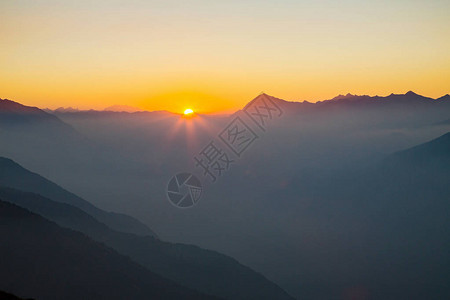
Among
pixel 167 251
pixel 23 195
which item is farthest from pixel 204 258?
pixel 23 195

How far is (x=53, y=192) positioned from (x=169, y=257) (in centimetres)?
7893

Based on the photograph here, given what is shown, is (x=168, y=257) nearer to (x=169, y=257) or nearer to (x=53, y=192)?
(x=169, y=257)

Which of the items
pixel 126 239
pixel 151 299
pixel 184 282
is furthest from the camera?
pixel 126 239

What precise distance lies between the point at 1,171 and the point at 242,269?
357ft

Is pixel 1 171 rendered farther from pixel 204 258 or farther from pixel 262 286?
pixel 262 286

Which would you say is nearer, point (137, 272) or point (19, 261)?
point (19, 261)

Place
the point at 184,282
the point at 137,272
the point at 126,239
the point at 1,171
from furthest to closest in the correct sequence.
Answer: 1. the point at 1,171
2. the point at 126,239
3. the point at 184,282
4. the point at 137,272

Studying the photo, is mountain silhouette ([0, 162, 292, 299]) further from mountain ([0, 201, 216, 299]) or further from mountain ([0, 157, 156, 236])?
mountain ([0, 157, 156, 236])

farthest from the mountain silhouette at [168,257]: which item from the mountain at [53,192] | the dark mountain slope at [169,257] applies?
the mountain at [53,192]

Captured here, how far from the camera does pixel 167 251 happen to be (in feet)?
454

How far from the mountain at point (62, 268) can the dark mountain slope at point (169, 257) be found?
59.4ft

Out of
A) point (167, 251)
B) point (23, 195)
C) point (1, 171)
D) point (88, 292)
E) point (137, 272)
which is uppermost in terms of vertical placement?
point (1, 171)

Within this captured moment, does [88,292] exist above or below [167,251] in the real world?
below

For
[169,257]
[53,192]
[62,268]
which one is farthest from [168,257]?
[53,192]
